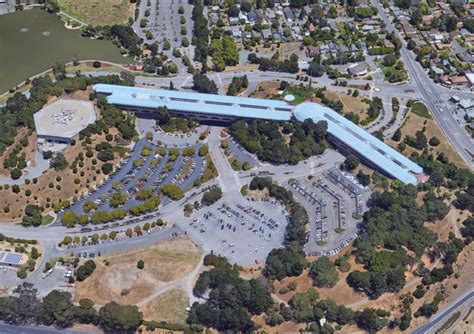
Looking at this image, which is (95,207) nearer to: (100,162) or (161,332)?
(100,162)

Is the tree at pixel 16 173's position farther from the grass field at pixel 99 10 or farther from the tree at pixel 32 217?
the grass field at pixel 99 10

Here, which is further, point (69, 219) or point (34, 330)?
point (69, 219)

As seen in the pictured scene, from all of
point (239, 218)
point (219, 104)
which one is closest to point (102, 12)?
point (219, 104)

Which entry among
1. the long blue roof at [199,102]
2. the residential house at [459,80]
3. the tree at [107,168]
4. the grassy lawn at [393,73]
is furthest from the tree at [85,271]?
the residential house at [459,80]

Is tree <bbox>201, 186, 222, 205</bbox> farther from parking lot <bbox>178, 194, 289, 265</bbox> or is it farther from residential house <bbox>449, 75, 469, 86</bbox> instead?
residential house <bbox>449, 75, 469, 86</bbox>

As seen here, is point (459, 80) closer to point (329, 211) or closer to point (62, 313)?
point (329, 211)

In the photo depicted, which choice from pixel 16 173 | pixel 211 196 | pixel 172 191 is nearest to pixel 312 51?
pixel 211 196
